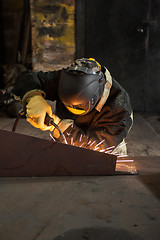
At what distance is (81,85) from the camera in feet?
5.27

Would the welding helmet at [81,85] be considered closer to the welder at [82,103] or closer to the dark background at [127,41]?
the welder at [82,103]

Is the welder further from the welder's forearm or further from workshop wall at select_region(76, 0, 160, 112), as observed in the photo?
workshop wall at select_region(76, 0, 160, 112)

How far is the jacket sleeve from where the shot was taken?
198 cm

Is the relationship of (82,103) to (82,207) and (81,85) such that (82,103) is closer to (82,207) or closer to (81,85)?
(81,85)

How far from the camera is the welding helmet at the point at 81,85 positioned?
161 centimetres

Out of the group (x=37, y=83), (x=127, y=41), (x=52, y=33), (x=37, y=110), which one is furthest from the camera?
(x=127, y=41)

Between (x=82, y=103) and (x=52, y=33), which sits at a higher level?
(x=52, y=33)

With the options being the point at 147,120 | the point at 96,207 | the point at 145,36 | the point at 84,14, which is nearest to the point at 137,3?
the point at 145,36

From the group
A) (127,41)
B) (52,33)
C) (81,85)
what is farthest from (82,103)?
(127,41)

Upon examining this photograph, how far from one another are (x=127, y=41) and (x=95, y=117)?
273cm

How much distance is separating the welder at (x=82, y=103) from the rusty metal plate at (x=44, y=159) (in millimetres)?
481

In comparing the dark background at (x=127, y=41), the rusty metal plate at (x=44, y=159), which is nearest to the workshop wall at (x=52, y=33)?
the dark background at (x=127, y=41)

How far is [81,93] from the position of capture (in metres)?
1.60

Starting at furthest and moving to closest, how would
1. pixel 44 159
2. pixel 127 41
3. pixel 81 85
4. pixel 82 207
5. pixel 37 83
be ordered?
1. pixel 127 41
2. pixel 37 83
3. pixel 81 85
4. pixel 44 159
5. pixel 82 207
